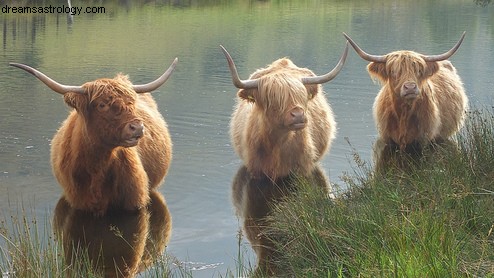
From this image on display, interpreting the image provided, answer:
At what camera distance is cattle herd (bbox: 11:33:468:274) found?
17.0 feet

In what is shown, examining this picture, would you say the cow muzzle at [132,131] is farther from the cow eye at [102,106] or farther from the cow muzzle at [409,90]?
the cow muzzle at [409,90]

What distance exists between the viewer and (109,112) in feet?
16.8

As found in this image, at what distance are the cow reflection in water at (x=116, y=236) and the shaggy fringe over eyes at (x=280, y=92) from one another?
1097 mm

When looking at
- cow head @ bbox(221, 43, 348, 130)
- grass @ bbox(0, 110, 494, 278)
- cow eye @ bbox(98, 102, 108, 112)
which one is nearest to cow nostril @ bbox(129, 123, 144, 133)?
cow eye @ bbox(98, 102, 108, 112)

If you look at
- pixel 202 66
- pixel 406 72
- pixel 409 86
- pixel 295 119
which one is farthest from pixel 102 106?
pixel 202 66

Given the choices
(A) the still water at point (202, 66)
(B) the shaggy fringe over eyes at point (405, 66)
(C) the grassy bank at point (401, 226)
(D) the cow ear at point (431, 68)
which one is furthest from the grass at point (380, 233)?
(D) the cow ear at point (431, 68)

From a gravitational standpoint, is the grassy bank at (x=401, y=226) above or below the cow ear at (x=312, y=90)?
below

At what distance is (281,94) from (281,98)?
1.1 inches

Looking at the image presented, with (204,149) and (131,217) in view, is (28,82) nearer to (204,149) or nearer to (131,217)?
(204,149)

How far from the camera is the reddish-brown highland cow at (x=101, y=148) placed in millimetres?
5113

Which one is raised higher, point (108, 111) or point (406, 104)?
point (108, 111)

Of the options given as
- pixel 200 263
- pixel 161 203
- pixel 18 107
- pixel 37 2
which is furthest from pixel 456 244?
pixel 37 2

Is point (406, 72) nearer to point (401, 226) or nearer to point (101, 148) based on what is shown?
point (101, 148)

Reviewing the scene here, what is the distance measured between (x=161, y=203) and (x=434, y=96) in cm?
315
